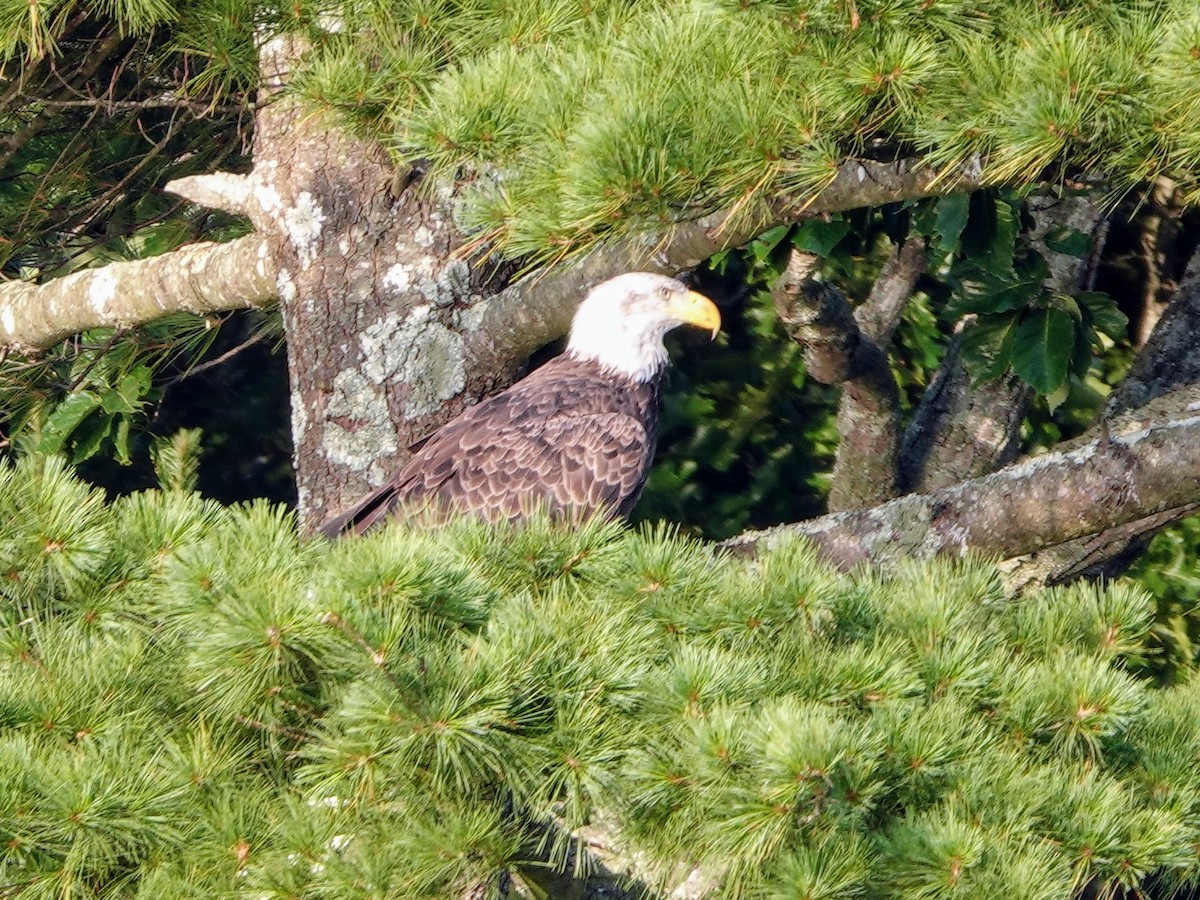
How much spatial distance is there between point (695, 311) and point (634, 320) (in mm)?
236

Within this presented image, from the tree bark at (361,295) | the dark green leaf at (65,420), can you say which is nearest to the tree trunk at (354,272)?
the tree bark at (361,295)

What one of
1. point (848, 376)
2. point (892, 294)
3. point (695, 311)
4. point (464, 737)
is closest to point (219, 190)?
point (695, 311)

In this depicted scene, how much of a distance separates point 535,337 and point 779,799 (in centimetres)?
252

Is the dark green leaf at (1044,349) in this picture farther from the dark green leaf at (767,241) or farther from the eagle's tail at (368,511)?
the eagle's tail at (368,511)

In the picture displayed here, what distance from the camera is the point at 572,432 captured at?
4.81 meters

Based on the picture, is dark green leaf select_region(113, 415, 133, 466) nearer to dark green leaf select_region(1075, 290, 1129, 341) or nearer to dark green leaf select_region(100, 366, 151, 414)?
dark green leaf select_region(100, 366, 151, 414)

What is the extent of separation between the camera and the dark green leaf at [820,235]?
379cm

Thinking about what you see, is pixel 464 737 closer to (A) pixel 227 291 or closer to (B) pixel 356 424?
(B) pixel 356 424

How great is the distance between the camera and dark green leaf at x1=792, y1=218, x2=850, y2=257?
3793 mm

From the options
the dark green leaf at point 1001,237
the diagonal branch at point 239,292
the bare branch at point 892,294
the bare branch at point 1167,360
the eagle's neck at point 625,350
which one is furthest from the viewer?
the bare branch at point 892,294

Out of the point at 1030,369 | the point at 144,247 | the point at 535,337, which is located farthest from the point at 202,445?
the point at 1030,369

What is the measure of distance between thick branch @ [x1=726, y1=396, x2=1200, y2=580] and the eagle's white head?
4.24 feet

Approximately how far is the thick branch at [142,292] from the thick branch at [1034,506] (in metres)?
1.59

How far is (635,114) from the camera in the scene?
264 centimetres
